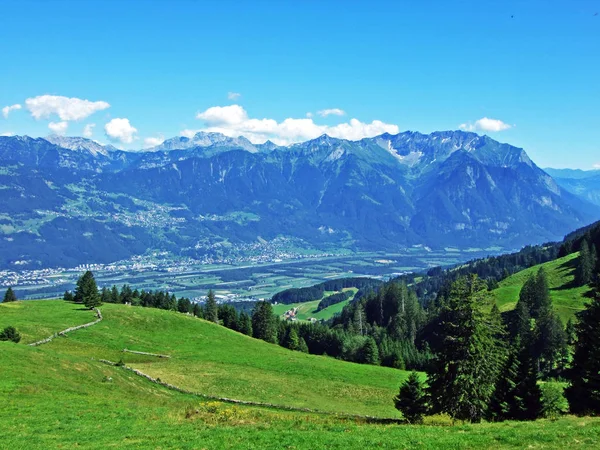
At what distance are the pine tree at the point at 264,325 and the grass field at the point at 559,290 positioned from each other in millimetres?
58519

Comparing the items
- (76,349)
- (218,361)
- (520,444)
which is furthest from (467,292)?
(76,349)

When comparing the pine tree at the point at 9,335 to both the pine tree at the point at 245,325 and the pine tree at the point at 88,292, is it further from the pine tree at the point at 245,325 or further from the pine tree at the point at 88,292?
the pine tree at the point at 245,325

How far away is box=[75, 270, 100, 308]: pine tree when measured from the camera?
8634 centimetres

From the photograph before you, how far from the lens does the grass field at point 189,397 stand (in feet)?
79.2

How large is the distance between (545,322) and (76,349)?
286ft

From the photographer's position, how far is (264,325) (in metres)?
115

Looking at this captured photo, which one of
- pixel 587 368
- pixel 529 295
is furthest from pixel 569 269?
pixel 587 368

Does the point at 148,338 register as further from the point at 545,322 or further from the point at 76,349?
the point at 545,322

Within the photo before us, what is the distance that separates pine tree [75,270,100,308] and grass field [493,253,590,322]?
95416mm

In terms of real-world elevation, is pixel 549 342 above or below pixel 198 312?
below

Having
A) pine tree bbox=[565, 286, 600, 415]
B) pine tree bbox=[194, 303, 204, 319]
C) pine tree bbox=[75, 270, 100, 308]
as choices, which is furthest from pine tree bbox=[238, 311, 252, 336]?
pine tree bbox=[565, 286, 600, 415]

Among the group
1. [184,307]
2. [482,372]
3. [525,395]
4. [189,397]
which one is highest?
[482,372]

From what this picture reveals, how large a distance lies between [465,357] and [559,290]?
386 ft

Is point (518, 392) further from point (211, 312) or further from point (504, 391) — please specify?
→ point (211, 312)
